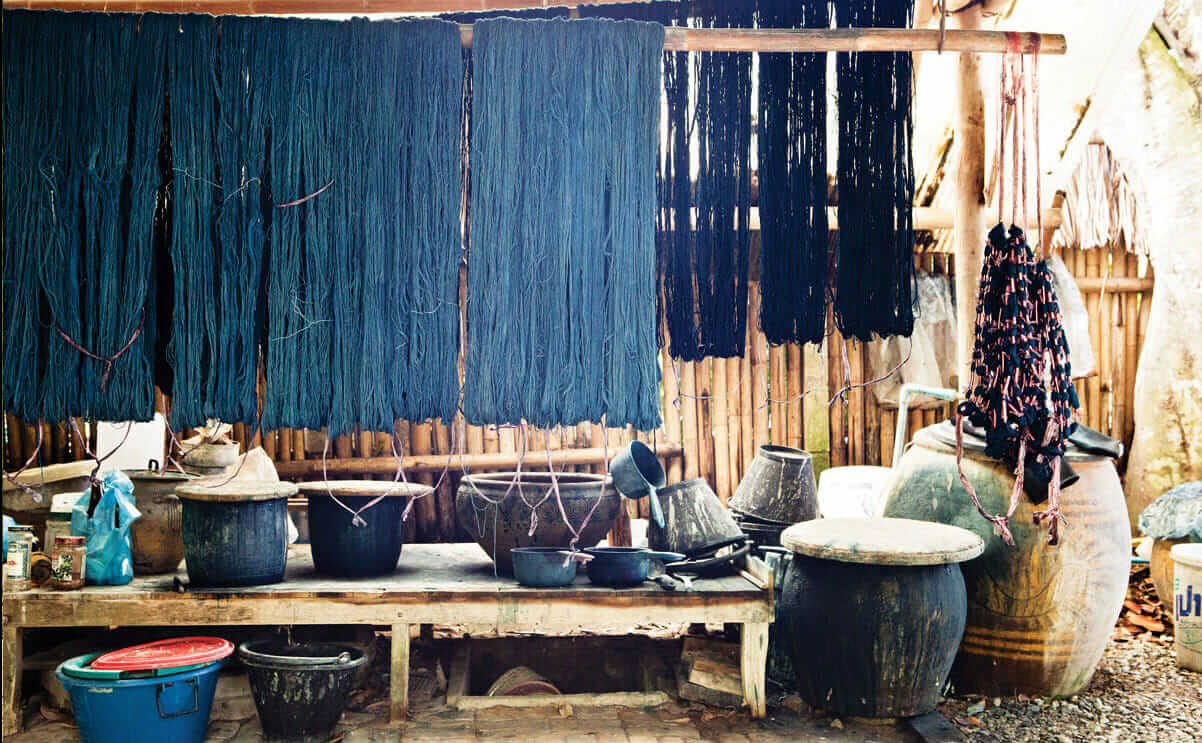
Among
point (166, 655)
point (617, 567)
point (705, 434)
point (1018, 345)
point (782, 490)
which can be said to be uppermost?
point (1018, 345)

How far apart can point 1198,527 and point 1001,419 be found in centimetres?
334

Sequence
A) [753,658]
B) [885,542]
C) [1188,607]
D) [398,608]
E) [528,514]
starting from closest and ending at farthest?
[885,542]
[398,608]
[753,658]
[528,514]
[1188,607]

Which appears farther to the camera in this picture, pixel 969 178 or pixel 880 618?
pixel 969 178

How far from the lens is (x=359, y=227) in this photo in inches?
126

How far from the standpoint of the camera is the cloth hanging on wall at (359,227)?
3.17 m

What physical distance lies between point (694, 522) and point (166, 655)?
2537 millimetres

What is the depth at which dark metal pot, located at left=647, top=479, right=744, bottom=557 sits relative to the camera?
4.75 metres

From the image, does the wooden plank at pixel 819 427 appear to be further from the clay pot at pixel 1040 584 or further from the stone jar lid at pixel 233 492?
the stone jar lid at pixel 233 492

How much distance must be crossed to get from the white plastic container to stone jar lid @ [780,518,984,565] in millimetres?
1779

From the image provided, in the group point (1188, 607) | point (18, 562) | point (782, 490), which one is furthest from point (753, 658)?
point (18, 562)

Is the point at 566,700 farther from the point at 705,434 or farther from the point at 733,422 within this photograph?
the point at 733,422

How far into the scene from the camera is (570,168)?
10.5 feet

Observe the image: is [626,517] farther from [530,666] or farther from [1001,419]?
[1001,419]

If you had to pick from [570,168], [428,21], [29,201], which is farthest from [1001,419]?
[29,201]
